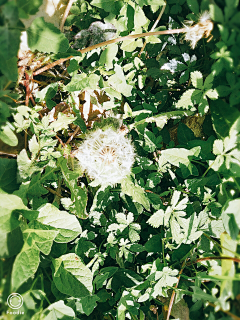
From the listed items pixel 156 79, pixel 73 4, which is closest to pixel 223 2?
pixel 156 79

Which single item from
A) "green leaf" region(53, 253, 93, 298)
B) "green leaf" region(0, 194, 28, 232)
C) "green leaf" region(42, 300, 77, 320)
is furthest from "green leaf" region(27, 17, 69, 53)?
"green leaf" region(42, 300, 77, 320)

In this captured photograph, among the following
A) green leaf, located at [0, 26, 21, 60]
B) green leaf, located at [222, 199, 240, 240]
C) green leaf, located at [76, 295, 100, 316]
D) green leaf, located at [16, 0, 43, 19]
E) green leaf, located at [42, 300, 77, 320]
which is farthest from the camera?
green leaf, located at [76, 295, 100, 316]

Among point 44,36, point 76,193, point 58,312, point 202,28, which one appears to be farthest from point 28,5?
point 58,312

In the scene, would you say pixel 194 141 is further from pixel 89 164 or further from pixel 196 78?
pixel 89 164

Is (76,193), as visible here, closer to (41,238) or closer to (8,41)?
(41,238)

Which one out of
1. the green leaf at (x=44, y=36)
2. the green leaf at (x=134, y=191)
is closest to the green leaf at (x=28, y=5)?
the green leaf at (x=44, y=36)

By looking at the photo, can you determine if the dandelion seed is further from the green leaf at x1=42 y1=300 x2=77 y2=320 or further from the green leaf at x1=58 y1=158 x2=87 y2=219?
the green leaf at x1=42 y1=300 x2=77 y2=320
